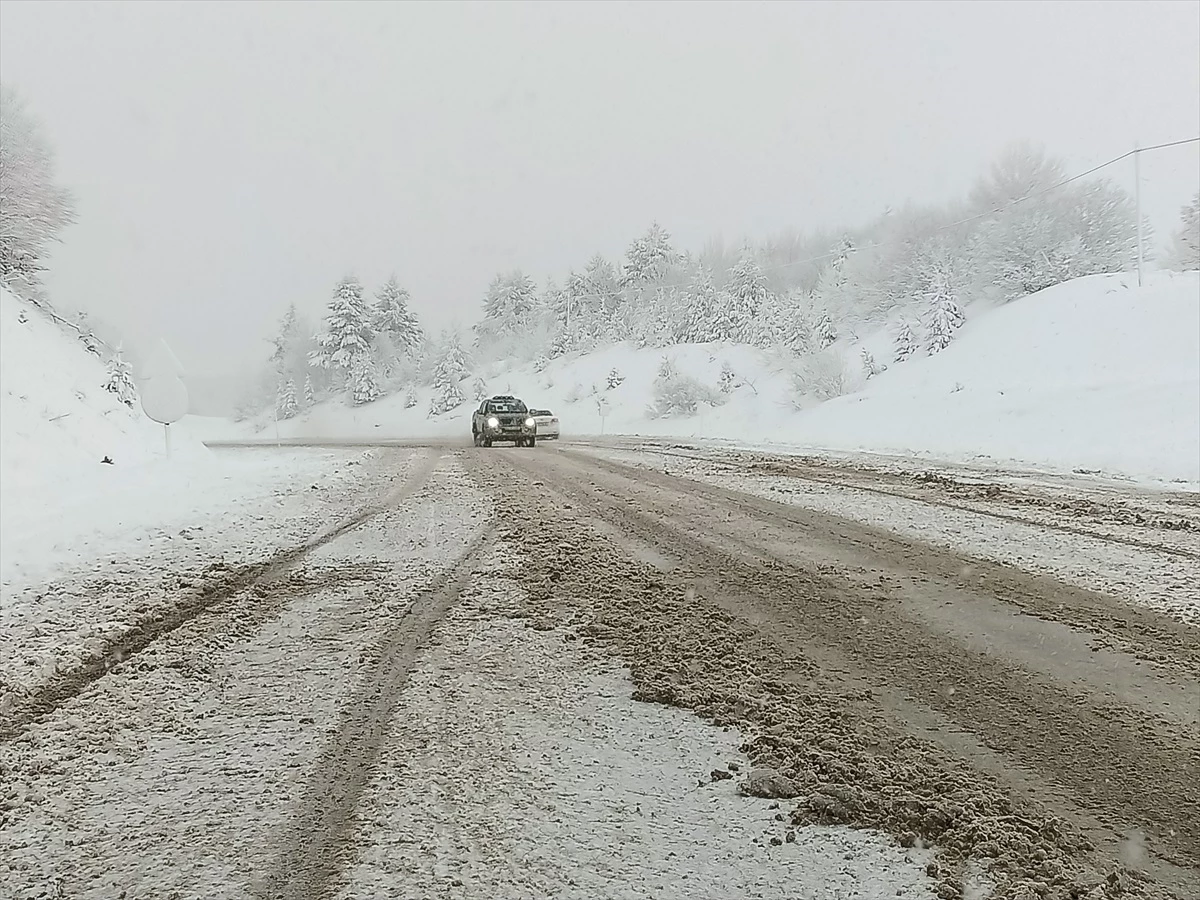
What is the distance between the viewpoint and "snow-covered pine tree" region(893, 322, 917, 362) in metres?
41.8

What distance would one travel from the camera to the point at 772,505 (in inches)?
388

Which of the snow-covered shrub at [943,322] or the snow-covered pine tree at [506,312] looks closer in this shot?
the snow-covered shrub at [943,322]

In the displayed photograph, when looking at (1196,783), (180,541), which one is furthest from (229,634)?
(1196,783)

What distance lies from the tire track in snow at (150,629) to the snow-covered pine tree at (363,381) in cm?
7102

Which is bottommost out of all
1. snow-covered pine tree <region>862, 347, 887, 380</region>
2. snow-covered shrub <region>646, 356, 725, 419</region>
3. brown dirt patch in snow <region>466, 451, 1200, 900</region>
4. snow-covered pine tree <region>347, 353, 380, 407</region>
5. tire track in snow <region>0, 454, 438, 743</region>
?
brown dirt patch in snow <region>466, 451, 1200, 900</region>

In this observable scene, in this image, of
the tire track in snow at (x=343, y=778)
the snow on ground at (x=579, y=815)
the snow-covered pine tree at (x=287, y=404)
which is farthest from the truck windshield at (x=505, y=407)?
the snow-covered pine tree at (x=287, y=404)

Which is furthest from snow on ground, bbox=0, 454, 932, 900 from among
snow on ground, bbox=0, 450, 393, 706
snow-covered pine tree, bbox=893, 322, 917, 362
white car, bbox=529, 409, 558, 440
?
snow-covered pine tree, bbox=893, 322, 917, 362

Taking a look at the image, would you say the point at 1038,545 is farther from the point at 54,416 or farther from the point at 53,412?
the point at 53,412

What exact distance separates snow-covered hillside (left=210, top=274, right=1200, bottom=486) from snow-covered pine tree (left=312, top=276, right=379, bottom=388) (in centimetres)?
2444

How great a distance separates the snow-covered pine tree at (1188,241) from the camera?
47656 mm

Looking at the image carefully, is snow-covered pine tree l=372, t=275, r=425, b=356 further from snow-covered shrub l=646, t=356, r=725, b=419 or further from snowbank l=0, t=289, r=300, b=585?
snowbank l=0, t=289, r=300, b=585

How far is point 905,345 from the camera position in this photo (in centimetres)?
4219

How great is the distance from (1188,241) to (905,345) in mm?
23598

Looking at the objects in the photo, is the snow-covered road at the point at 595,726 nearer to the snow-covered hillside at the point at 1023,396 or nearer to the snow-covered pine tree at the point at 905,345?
the snow-covered hillside at the point at 1023,396
